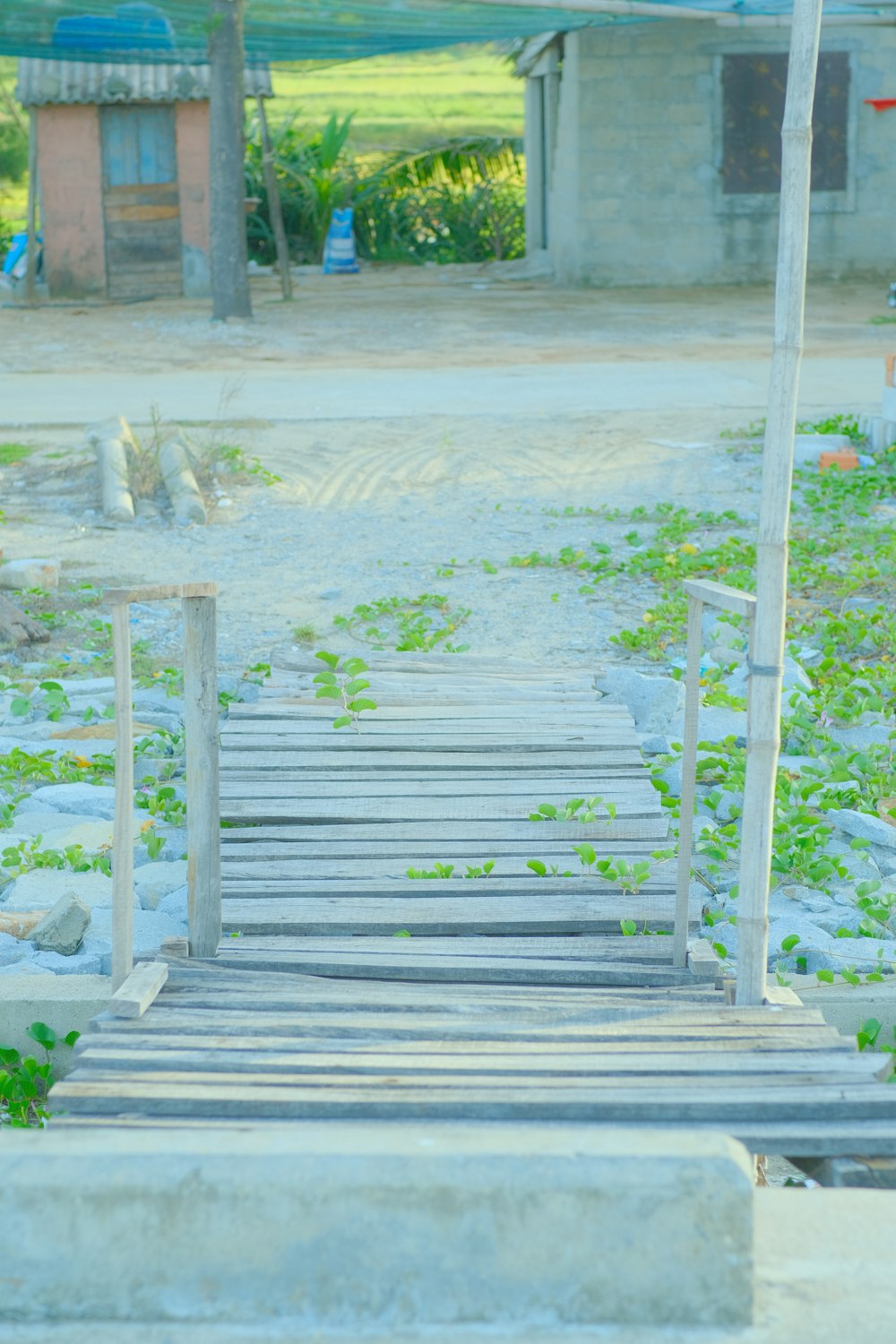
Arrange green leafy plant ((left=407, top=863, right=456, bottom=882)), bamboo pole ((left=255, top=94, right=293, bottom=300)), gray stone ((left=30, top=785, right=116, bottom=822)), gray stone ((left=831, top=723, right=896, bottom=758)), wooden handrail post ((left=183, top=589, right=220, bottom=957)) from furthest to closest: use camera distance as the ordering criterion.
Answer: bamboo pole ((left=255, top=94, right=293, bottom=300))
gray stone ((left=831, top=723, right=896, bottom=758))
gray stone ((left=30, top=785, right=116, bottom=822))
green leafy plant ((left=407, top=863, right=456, bottom=882))
wooden handrail post ((left=183, top=589, right=220, bottom=957))

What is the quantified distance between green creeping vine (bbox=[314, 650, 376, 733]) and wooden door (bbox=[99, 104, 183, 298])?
45.0 ft

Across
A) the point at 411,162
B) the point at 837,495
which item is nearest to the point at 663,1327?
the point at 837,495

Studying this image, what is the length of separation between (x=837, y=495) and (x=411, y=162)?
14.4 meters

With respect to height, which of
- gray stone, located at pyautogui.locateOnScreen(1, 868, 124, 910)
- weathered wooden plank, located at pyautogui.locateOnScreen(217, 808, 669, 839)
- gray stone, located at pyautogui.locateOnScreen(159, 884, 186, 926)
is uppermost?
weathered wooden plank, located at pyautogui.locateOnScreen(217, 808, 669, 839)

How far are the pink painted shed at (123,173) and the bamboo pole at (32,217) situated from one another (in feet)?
0.28

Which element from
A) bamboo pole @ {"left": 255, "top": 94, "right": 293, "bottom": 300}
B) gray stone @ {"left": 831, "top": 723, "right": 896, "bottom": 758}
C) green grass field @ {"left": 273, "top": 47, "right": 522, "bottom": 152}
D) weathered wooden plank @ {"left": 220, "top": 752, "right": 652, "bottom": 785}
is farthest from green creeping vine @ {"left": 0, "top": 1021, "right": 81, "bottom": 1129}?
green grass field @ {"left": 273, "top": 47, "right": 522, "bottom": 152}

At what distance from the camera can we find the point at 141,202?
56.7 feet

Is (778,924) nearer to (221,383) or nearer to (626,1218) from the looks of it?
(626,1218)

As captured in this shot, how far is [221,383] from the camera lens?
39.2 feet

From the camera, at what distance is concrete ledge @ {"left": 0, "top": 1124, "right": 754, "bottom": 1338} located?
180cm

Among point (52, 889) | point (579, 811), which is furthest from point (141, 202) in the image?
point (579, 811)

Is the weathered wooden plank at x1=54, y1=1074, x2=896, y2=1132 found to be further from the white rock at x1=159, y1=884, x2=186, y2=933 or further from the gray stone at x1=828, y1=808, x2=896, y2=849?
the gray stone at x1=828, y1=808, x2=896, y2=849

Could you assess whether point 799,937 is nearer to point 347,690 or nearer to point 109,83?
point 347,690

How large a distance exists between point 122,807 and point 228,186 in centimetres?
1343
